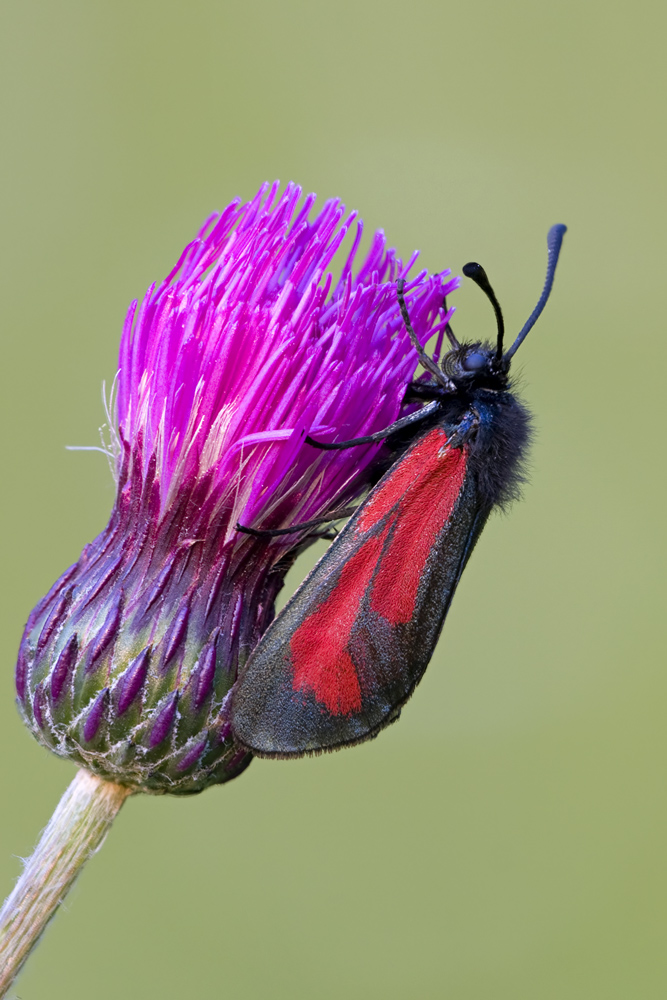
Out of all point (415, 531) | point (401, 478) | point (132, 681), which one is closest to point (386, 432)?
point (401, 478)

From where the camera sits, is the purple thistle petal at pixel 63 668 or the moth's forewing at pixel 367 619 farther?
the purple thistle petal at pixel 63 668

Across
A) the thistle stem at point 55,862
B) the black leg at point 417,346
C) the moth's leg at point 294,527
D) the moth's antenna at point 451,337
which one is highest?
the moth's antenna at point 451,337

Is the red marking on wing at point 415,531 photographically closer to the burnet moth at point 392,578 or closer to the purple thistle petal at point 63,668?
the burnet moth at point 392,578

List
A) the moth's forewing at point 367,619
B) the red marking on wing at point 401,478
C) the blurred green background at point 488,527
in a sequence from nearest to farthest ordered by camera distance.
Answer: the moth's forewing at point 367,619 → the red marking on wing at point 401,478 → the blurred green background at point 488,527

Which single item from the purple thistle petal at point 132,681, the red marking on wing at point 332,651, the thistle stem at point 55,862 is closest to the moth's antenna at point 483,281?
the red marking on wing at point 332,651

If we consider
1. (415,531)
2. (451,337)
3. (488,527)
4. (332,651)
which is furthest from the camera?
(488,527)

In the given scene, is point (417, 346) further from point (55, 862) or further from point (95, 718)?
point (55, 862)

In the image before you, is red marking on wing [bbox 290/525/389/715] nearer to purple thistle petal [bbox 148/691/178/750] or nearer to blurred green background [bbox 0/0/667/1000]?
purple thistle petal [bbox 148/691/178/750]

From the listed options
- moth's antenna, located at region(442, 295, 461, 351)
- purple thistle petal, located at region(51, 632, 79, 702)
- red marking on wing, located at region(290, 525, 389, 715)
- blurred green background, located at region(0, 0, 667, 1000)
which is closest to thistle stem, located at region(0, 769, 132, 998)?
purple thistle petal, located at region(51, 632, 79, 702)
